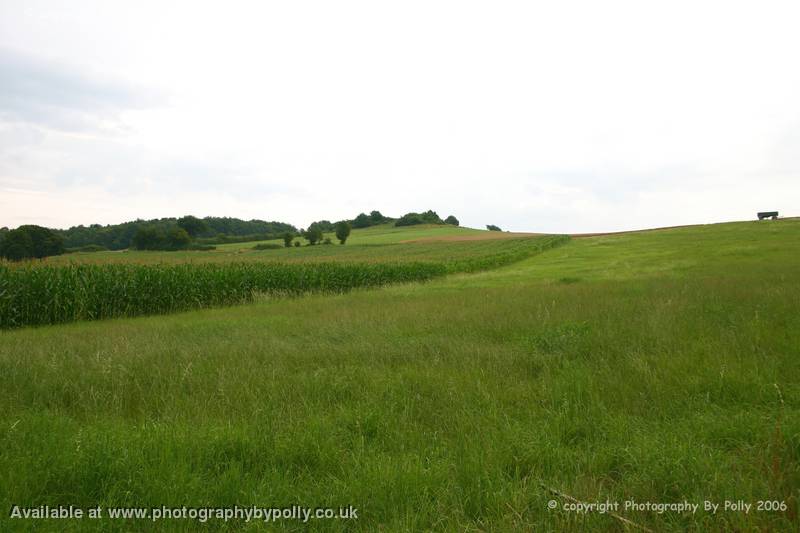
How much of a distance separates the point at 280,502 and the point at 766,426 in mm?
4237

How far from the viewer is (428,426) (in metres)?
4.32

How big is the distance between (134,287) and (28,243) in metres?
11.9

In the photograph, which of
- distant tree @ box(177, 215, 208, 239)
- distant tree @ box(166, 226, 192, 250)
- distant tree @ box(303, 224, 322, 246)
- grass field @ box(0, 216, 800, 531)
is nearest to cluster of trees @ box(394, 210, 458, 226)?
distant tree @ box(303, 224, 322, 246)

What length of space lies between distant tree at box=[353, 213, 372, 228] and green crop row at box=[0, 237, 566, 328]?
116383mm

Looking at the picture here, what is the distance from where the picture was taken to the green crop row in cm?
1527

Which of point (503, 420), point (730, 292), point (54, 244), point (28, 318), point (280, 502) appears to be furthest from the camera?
point (54, 244)

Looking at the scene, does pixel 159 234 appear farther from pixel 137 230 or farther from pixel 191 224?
pixel 191 224

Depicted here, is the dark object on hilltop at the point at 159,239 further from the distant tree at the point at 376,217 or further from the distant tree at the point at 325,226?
the distant tree at the point at 376,217

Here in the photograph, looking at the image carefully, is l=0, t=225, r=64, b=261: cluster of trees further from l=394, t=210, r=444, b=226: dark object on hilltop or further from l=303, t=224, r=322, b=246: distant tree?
l=394, t=210, r=444, b=226: dark object on hilltop

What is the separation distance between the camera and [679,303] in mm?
9945

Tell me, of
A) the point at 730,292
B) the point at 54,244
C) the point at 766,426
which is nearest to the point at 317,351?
the point at 766,426

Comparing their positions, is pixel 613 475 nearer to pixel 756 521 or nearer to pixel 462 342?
pixel 756 521

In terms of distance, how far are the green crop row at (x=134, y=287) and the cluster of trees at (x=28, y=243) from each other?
4.46m

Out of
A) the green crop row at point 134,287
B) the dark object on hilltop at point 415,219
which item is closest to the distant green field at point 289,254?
the green crop row at point 134,287
